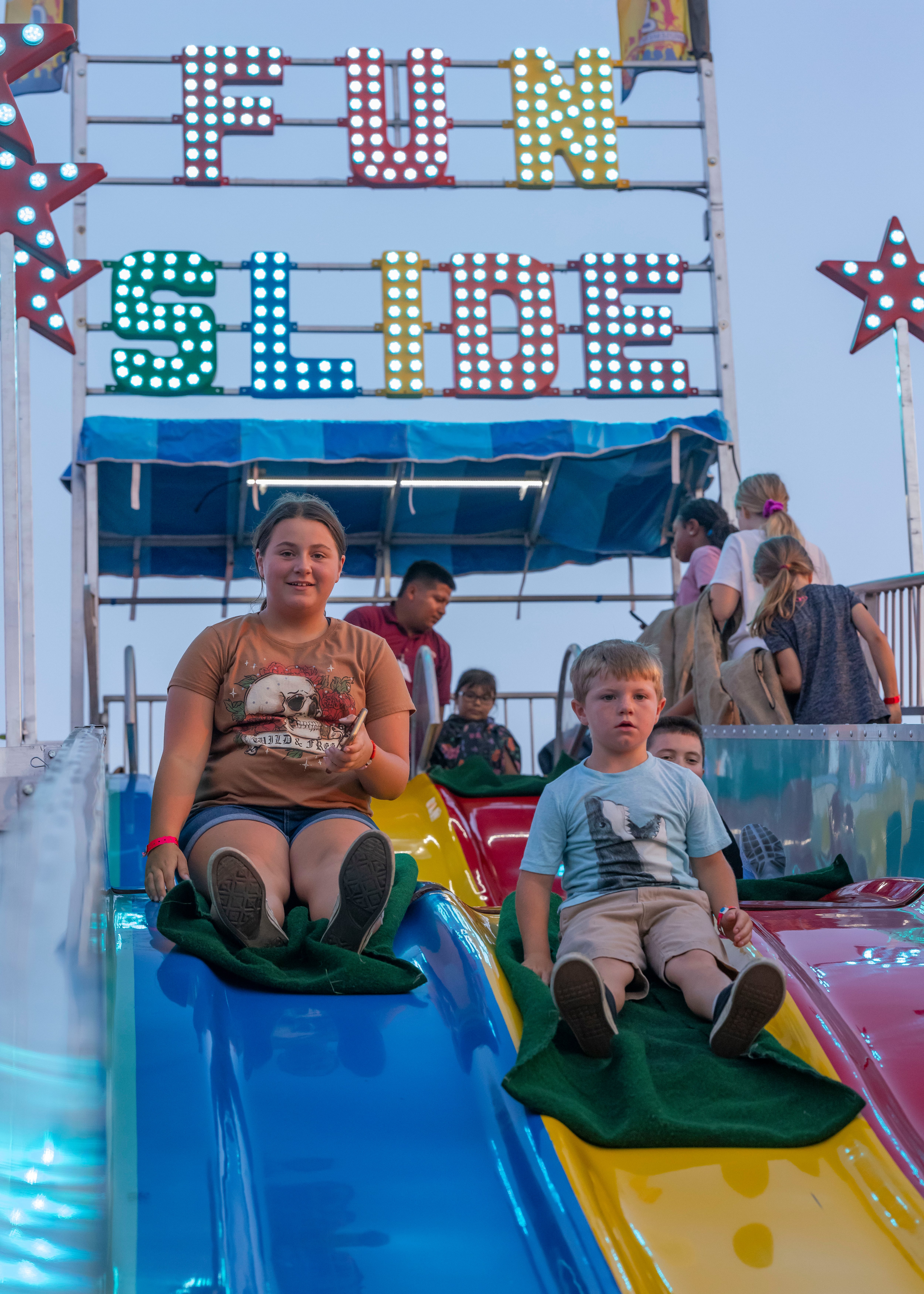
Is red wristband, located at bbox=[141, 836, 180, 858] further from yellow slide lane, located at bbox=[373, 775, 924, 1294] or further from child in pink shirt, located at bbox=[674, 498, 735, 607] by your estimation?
child in pink shirt, located at bbox=[674, 498, 735, 607]

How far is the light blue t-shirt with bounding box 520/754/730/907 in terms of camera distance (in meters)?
2.48

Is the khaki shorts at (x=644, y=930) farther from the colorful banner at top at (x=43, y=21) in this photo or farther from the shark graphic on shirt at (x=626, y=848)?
the colorful banner at top at (x=43, y=21)

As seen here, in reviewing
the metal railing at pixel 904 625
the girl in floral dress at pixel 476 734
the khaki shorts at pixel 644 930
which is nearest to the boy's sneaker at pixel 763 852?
the metal railing at pixel 904 625

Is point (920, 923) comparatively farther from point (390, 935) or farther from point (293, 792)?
point (293, 792)

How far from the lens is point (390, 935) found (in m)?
2.50

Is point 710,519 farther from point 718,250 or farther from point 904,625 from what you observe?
point 718,250

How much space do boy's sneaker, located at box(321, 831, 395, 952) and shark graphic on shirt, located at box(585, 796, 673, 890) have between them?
46 cm

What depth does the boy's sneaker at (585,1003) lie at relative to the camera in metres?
1.99

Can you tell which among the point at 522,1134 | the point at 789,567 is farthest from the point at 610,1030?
the point at 789,567

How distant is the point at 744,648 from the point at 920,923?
7.14 feet

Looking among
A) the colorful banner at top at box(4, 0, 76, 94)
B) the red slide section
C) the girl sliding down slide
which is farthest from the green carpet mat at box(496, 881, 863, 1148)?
the colorful banner at top at box(4, 0, 76, 94)

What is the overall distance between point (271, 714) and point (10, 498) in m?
2.71

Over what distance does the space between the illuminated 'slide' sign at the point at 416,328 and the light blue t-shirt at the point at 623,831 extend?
236 inches

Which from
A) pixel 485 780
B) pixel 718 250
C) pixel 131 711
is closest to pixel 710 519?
pixel 485 780
